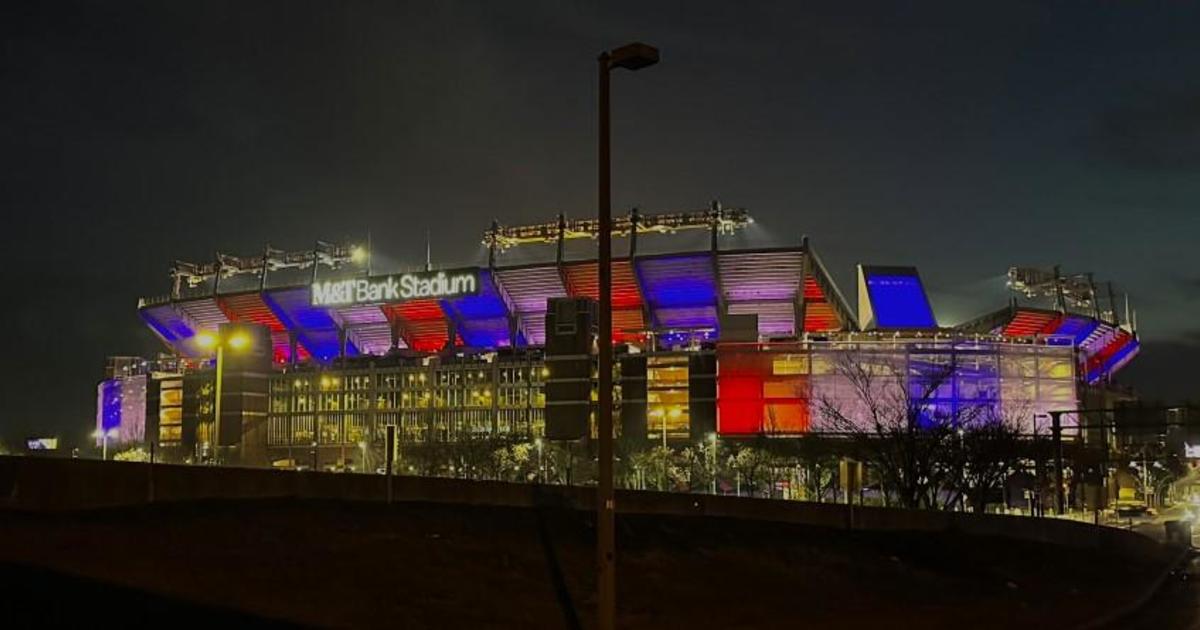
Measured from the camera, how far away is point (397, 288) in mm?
167250

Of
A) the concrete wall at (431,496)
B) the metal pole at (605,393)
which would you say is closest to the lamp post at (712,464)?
the concrete wall at (431,496)

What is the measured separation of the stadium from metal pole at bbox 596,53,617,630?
99399mm

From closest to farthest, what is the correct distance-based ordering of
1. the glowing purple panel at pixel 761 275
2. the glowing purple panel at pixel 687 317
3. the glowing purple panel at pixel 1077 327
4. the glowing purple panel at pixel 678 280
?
1. the glowing purple panel at pixel 761 275
2. the glowing purple panel at pixel 678 280
3. the glowing purple panel at pixel 1077 327
4. the glowing purple panel at pixel 687 317

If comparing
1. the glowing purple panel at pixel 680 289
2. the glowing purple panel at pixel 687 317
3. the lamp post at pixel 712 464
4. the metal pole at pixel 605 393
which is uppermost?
the glowing purple panel at pixel 680 289

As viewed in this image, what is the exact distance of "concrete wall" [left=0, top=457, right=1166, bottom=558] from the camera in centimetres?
2269

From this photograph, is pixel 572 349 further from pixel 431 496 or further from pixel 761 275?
pixel 431 496

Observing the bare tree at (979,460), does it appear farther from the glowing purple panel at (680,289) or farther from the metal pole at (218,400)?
the glowing purple panel at (680,289)

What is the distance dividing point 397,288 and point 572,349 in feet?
141

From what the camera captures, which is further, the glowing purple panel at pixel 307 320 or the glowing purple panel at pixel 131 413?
the glowing purple panel at pixel 131 413

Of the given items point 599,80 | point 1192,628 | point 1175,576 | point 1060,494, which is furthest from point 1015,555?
point 1060,494

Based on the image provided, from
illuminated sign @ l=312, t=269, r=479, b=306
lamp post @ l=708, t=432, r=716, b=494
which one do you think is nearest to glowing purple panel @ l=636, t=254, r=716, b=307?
illuminated sign @ l=312, t=269, r=479, b=306

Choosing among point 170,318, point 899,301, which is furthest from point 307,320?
point 899,301

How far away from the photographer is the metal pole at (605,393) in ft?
48.9

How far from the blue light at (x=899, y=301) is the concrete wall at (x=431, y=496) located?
89.2 metres
